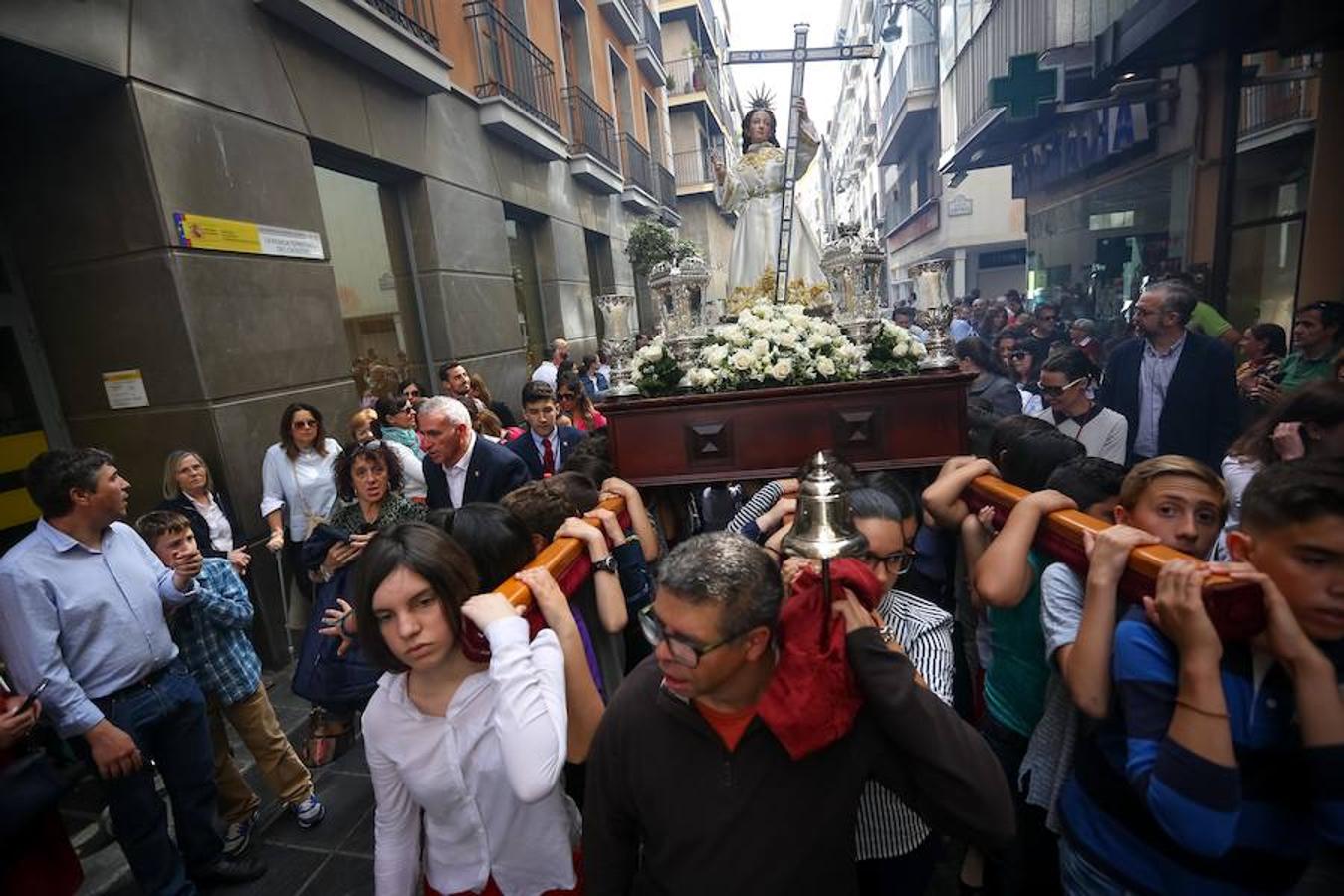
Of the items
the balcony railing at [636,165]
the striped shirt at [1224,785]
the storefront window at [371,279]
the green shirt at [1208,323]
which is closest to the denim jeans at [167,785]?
the striped shirt at [1224,785]

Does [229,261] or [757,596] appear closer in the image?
[757,596]

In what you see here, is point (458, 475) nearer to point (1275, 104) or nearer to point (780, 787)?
point (780, 787)

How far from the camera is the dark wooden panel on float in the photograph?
2.76 metres

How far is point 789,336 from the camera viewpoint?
2.96 meters

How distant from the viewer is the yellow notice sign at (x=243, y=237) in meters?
4.05

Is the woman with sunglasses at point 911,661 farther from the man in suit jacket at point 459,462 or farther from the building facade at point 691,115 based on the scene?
the building facade at point 691,115

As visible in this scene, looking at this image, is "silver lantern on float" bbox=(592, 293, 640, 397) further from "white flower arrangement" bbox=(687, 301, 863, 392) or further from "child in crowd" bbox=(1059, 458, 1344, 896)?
"child in crowd" bbox=(1059, 458, 1344, 896)

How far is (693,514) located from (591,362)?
6.30 metres

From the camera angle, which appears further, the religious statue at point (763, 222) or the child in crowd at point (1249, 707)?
the religious statue at point (763, 222)

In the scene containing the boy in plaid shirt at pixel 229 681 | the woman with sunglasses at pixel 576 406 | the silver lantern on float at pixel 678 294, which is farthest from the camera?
the woman with sunglasses at pixel 576 406

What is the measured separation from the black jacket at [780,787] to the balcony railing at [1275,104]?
8.38 metres

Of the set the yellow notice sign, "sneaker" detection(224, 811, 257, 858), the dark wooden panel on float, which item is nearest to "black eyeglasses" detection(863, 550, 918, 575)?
the dark wooden panel on float

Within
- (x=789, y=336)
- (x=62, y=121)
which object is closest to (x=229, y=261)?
(x=62, y=121)

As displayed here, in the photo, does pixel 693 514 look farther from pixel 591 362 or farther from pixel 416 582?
pixel 591 362
